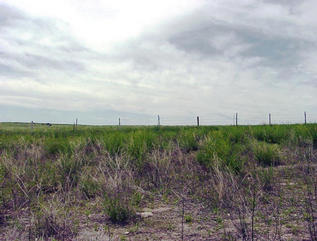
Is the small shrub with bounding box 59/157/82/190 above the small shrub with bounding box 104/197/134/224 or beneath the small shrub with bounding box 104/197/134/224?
above

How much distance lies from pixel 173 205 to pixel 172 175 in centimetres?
135

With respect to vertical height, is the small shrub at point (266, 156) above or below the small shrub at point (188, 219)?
above

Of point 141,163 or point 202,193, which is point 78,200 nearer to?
point 141,163

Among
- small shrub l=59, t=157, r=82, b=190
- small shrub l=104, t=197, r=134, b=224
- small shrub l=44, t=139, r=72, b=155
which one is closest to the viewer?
small shrub l=104, t=197, r=134, b=224

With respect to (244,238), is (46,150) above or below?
above

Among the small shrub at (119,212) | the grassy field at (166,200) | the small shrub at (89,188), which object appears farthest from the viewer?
the small shrub at (89,188)

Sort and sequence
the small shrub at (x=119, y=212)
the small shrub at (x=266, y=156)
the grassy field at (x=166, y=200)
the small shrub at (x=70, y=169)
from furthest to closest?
1. the small shrub at (x=266, y=156)
2. the small shrub at (x=70, y=169)
3. the small shrub at (x=119, y=212)
4. the grassy field at (x=166, y=200)

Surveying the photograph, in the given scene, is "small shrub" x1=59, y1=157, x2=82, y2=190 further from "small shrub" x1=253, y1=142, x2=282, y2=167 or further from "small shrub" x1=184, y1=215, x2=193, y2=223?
"small shrub" x1=253, y1=142, x2=282, y2=167

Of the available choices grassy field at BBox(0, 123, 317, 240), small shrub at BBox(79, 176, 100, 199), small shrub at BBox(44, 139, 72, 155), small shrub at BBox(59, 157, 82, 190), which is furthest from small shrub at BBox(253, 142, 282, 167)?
small shrub at BBox(44, 139, 72, 155)

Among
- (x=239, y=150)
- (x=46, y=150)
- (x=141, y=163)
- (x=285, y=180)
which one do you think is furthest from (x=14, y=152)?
(x=285, y=180)

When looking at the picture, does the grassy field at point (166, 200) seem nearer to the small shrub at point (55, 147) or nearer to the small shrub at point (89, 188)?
the small shrub at point (89, 188)

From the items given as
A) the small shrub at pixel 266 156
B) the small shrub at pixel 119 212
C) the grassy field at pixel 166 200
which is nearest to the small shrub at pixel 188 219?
the grassy field at pixel 166 200

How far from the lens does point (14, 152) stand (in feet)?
25.7

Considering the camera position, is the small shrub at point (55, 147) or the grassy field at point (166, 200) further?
the small shrub at point (55, 147)
